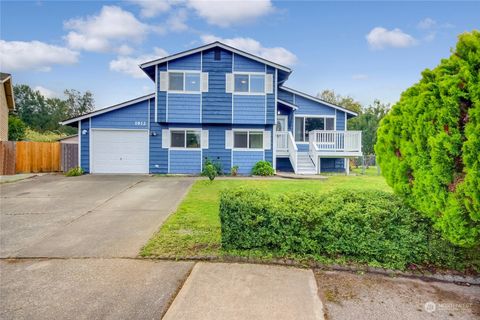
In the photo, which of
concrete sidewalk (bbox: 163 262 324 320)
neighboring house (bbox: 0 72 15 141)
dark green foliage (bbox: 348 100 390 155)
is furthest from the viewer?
dark green foliage (bbox: 348 100 390 155)

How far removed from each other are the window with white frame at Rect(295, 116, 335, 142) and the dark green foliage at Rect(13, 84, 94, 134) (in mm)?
47344

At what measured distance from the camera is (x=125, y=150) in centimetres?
1491

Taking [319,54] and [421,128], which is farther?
[319,54]

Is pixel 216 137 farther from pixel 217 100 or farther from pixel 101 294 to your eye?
pixel 101 294

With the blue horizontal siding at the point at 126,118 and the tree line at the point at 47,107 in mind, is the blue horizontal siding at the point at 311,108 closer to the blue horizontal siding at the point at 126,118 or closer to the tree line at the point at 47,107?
the blue horizontal siding at the point at 126,118

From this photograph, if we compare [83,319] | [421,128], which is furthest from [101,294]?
[421,128]

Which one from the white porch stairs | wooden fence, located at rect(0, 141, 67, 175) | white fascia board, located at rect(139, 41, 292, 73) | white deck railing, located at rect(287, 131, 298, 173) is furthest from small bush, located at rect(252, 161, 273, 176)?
wooden fence, located at rect(0, 141, 67, 175)

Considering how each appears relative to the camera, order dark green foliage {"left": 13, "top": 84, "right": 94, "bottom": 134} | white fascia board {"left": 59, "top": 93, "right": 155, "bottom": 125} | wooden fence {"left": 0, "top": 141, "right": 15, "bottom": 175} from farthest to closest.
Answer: dark green foliage {"left": 13, "top": 84, "right": 94, "bottom": 134}, white fascia board {"left": 59, "top": 93, "right": 155, "bottom": 125}, wooden fence {"left": 0, "top": 141, "right": 15, "bottom": 175}

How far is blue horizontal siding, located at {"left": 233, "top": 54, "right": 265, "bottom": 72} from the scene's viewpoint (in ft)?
47.0

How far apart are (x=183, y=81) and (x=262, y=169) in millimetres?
6061

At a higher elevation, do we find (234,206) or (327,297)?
(234,206)

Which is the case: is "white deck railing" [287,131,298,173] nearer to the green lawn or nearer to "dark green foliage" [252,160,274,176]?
"dark green foliage" [252,160,274,176]

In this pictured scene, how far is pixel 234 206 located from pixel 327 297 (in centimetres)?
155

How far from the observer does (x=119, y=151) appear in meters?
14.9
